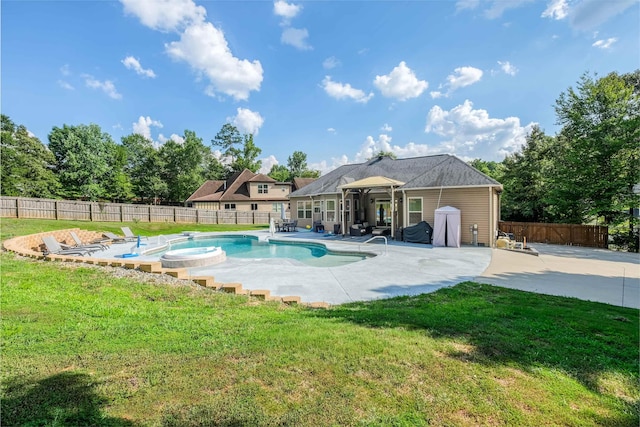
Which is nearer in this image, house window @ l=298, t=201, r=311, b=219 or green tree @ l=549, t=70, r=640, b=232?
green tree @ l=549, t=70, r=640, b=232

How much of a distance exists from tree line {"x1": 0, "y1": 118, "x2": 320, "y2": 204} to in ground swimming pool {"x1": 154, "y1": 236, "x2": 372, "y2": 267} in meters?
22.0

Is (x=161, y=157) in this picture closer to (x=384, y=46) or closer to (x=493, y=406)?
(x=384, y=46)

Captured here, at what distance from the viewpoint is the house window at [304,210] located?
933 inches

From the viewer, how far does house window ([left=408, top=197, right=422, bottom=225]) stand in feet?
50.6

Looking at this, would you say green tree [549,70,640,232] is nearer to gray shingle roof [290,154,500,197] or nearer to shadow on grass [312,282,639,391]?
gray shingle roof [290,154,500,197]

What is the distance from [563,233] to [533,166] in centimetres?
716

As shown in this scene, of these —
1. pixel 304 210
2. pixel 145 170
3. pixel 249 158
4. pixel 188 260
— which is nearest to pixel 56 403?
pixel 188 260

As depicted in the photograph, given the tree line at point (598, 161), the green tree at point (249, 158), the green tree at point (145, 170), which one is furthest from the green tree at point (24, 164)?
the tree line at point (598, 161)

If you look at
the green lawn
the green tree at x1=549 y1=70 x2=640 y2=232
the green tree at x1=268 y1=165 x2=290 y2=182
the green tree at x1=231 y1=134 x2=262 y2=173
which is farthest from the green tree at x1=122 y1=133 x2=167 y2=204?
the green tree at x1=549 y1=70 x2=640 y2=232

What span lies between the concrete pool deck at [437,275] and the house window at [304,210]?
13000 millimetres

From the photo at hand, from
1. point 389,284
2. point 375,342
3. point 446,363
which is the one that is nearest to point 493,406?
point 446,363

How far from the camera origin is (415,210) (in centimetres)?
1556

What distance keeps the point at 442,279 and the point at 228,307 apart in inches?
219

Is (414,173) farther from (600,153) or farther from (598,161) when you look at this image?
(598,161)
